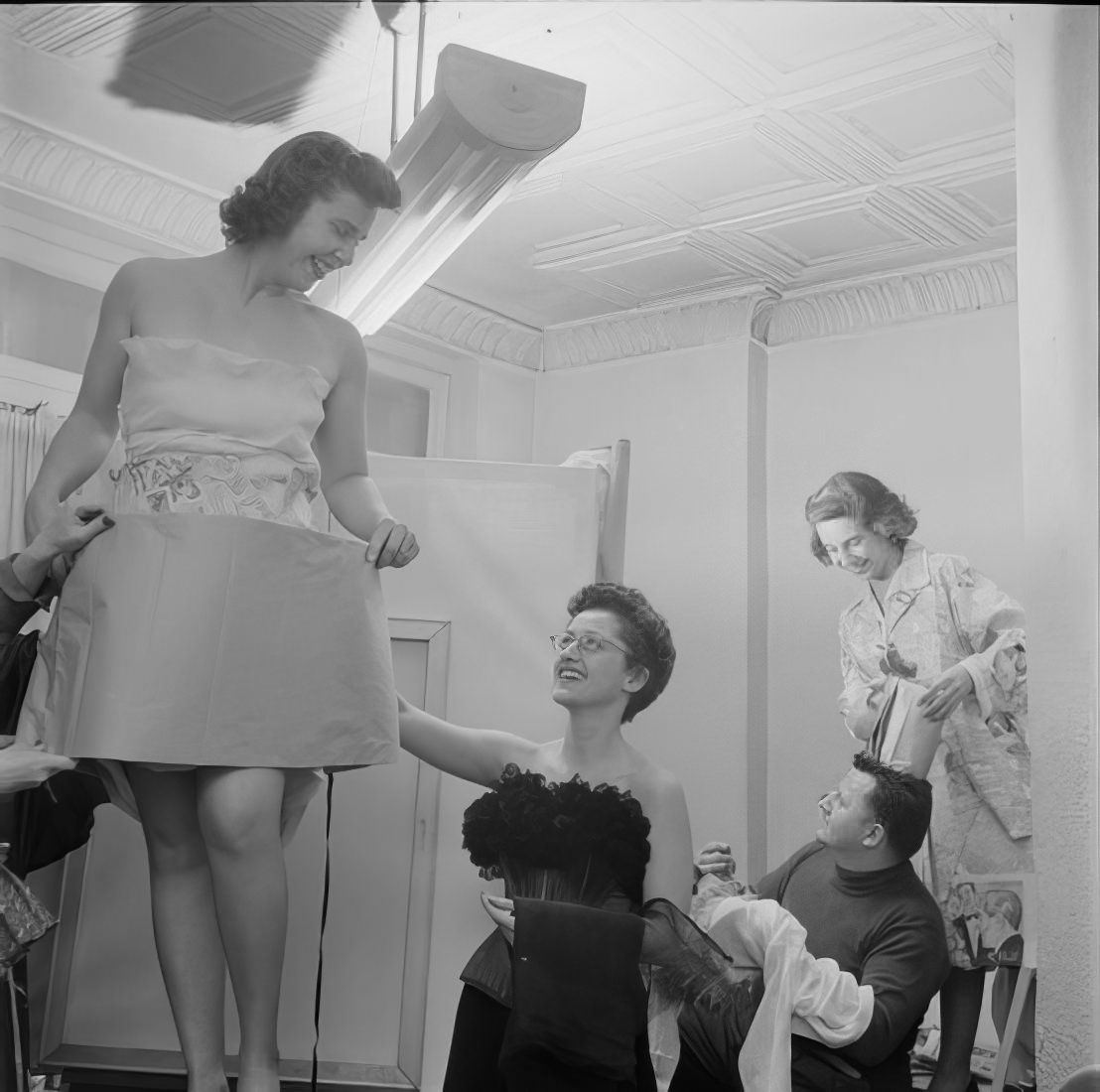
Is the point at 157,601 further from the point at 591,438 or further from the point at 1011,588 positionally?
the point at 1011,588

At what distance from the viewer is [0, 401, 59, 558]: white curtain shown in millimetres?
2678

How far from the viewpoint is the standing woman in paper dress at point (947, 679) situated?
2322mm

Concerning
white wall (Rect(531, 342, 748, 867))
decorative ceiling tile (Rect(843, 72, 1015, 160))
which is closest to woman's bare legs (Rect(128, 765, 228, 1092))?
white wall (Rect(531, 342, 748, 867))

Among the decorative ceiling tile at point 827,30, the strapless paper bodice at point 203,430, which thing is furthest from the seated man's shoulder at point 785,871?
the decorative ceiling tile at point 827,30

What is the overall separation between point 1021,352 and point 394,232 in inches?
45.6

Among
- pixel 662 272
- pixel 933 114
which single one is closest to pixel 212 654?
pixel 662 272

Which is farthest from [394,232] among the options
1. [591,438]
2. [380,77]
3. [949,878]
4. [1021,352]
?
[949,878]

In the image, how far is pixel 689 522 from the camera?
8.84 feet

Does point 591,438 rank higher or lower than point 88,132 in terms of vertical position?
lower

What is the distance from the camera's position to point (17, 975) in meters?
2.21

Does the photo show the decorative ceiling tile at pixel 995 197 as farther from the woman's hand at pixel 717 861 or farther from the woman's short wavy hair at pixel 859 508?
the woman's hand at pixel 717 861

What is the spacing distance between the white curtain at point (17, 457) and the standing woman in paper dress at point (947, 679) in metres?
1.63

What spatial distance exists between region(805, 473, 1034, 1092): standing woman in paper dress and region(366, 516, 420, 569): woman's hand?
1.00 m

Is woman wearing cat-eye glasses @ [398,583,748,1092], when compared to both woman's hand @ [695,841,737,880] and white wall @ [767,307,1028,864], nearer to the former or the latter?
woman's hand @ [695,841,737,880]
